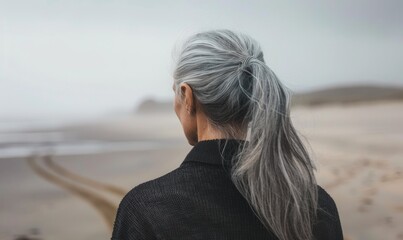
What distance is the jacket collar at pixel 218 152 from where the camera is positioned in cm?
81

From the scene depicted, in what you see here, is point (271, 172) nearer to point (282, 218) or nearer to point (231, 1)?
point (282, 218)

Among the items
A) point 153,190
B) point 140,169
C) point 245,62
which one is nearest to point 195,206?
point 153,190

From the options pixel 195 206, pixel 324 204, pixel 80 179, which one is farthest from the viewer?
pixel 80 179

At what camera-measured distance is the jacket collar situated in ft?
2.66

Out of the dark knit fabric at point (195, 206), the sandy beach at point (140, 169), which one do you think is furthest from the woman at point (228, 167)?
the sandy beach at point (140, 169)

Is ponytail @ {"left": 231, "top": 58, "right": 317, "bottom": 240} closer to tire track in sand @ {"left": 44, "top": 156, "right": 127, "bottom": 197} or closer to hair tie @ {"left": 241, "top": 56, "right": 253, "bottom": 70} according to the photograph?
hair tie @ {"left": 241, "top": 56, "right": 253, "bottom": 70}

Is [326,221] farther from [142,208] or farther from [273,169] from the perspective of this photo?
[142,208]

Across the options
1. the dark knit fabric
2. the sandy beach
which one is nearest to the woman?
the dark knit fabric

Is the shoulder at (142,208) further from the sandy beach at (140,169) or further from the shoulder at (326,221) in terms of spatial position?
the sandy beach at (140,169)

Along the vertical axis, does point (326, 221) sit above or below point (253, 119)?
below

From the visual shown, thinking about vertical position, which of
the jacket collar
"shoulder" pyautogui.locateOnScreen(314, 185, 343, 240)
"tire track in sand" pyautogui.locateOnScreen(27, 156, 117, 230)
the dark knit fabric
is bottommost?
"tire track in sand" pyautogui.locateOnScreen(27, 156, 117, 230)

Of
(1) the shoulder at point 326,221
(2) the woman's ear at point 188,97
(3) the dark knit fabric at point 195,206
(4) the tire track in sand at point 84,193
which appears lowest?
(4) the tire track in sand at point 84,193

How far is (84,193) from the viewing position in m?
1.84

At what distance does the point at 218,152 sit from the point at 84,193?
1.12m
